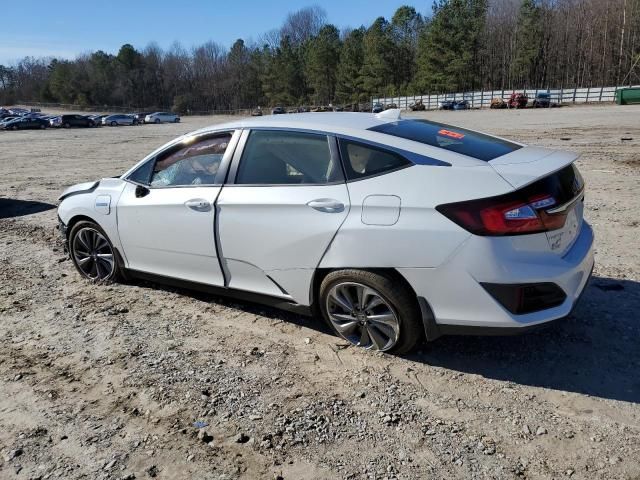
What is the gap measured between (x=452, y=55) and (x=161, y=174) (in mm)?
85079

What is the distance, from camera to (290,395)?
336cm

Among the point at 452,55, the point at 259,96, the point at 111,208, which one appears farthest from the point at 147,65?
the point at 111,208

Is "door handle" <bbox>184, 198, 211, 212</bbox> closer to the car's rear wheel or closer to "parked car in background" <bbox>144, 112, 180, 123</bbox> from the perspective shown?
the car's rear wheel

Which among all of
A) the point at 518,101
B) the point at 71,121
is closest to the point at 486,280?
the point at 518,101

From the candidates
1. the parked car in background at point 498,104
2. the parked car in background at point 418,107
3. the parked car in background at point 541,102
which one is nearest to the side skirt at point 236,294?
the parked car in background at point 541,102

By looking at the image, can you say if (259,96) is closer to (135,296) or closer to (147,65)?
(147,65)

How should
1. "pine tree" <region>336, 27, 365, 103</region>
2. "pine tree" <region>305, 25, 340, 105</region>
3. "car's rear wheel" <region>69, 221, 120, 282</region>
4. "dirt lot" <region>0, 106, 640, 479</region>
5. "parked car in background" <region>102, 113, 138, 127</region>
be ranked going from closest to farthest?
"dirt lot" <region>0, 106, 640, 479</region> → "car's rear wheel" <region>69, 221, 120, 282</region> → "parked car in background" <region>102, 113, 138, 127</region> → "pine tree" <region>336, 27, 365, 103</region> → "pine tree" <region>305, 25, 340, 105</region>

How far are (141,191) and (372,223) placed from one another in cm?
237

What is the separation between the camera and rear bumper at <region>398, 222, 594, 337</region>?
122 inches

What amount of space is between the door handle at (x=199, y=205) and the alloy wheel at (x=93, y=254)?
135 centimetres

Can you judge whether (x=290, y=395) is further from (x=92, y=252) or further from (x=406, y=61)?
(x=406, y=61)

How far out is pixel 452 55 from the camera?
81.9 m

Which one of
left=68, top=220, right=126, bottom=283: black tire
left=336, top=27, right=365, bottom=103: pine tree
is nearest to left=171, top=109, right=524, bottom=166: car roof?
left=68, top=220, right=126, bottom=283: black tire

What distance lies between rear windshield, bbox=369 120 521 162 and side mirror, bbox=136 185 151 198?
214 cm
